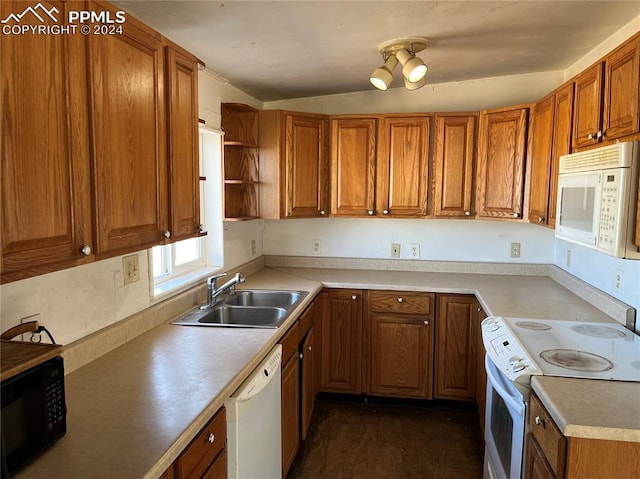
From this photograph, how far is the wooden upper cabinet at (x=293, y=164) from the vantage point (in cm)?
312

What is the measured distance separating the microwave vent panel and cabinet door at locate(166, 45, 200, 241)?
5.20ft

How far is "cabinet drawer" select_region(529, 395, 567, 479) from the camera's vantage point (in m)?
1.37

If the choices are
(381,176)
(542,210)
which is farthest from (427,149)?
(542,210)

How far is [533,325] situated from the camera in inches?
85.6

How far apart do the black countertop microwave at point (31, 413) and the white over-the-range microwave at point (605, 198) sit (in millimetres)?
1780

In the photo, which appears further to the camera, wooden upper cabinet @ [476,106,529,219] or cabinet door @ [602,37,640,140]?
wooden upper cabinet @ [476,106,529,219]

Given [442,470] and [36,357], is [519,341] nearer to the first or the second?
[442,470]

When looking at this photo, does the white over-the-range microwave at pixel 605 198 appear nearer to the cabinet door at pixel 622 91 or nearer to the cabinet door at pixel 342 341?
the cabinet door at pixel 622 91

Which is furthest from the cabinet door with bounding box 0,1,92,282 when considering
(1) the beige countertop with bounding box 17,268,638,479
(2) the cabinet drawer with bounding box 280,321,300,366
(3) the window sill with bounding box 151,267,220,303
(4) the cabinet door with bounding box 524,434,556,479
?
(4) the cabinet door with bounding box 524,434,556,479

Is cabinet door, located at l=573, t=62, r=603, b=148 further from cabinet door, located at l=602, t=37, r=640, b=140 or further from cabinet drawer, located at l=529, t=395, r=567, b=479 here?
cabinet drawer, located at l=529, t=395, r=567, b=479

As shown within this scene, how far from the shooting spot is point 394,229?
11.9 ft

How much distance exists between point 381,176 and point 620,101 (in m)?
1.68

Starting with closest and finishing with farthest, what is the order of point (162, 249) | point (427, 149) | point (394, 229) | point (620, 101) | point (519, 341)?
point (620, 101)
point (519, 341)
point (162, 249)
point (427, 149)
point (394, 229)

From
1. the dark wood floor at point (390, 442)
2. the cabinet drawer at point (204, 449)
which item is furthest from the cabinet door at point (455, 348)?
the cabinet drawer at point (204, 449)
